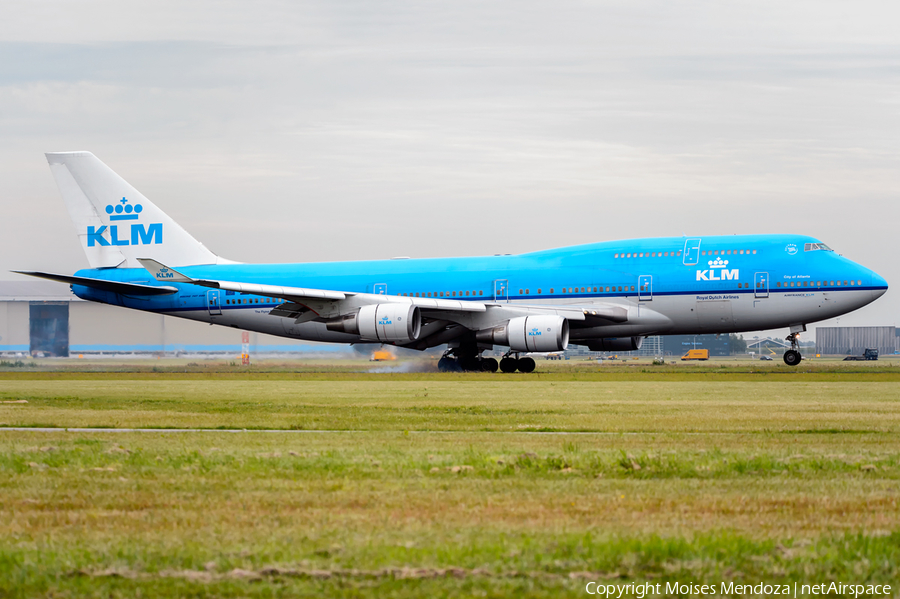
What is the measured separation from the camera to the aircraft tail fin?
4472 cm

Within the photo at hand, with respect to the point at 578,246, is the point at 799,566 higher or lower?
lower

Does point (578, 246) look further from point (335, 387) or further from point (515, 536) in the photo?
point (515, 536)

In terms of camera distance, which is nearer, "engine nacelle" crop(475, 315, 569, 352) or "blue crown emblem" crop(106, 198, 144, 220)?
"engine nacelle" crop(475, 315, 569, 352)

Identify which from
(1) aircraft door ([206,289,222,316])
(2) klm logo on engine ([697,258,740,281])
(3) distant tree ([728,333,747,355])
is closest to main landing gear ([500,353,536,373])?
(2) klm logo on engine ([697,258,740,281])

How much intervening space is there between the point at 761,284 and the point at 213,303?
71.8 feet

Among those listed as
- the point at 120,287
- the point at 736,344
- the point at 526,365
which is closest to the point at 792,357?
the point at 526,365

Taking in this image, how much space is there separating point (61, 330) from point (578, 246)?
36.7 m

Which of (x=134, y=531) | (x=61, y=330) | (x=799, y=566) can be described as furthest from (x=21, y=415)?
(x=61, y=330)

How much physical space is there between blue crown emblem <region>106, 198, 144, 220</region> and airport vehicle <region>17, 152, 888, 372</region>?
2.4 inches

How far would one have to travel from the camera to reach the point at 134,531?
22.4 ft

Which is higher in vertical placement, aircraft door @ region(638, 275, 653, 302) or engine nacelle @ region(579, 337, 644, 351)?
aircraft door @ region(638, 275, 653, 302)

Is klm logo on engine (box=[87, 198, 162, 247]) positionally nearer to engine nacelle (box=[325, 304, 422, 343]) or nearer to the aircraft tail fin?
the aircraft tail fin

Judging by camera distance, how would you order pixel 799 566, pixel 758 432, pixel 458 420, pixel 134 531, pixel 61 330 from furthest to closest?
pixel 61 330, pixel 458 420, pixel 758 432, pixel 134 531, pixel 799 566

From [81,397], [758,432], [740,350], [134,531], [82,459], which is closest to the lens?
[134,531]
